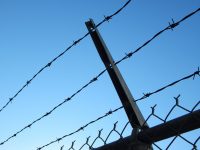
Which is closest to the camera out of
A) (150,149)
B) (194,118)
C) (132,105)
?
(194,118)

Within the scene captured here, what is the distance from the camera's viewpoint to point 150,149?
81.5 inches

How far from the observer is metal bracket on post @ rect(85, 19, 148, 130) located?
2.29m

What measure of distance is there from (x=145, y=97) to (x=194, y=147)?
0.76m

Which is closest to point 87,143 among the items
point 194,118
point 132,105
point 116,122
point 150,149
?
point 116,122

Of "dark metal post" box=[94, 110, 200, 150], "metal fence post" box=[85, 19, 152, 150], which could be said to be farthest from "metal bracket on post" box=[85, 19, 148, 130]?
"dark metal post" box=[94, 110, 200, 150]

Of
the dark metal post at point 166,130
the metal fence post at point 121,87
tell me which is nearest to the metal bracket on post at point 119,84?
the metal fence post at point 121,87

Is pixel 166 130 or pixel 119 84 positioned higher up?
pixel 119 84

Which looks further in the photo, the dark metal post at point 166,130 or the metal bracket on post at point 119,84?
the metal bracket on post at point 119,84

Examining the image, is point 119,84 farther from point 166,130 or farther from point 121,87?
point 166,130

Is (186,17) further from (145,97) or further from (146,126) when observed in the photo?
(146,126)

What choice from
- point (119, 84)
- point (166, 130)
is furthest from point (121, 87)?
point (166, 130)

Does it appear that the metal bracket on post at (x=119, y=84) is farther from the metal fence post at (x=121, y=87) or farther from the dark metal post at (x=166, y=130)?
the dark metal post at (x=166, y=130)

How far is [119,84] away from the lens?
2.49 meters

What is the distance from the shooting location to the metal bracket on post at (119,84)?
7.53 feet
